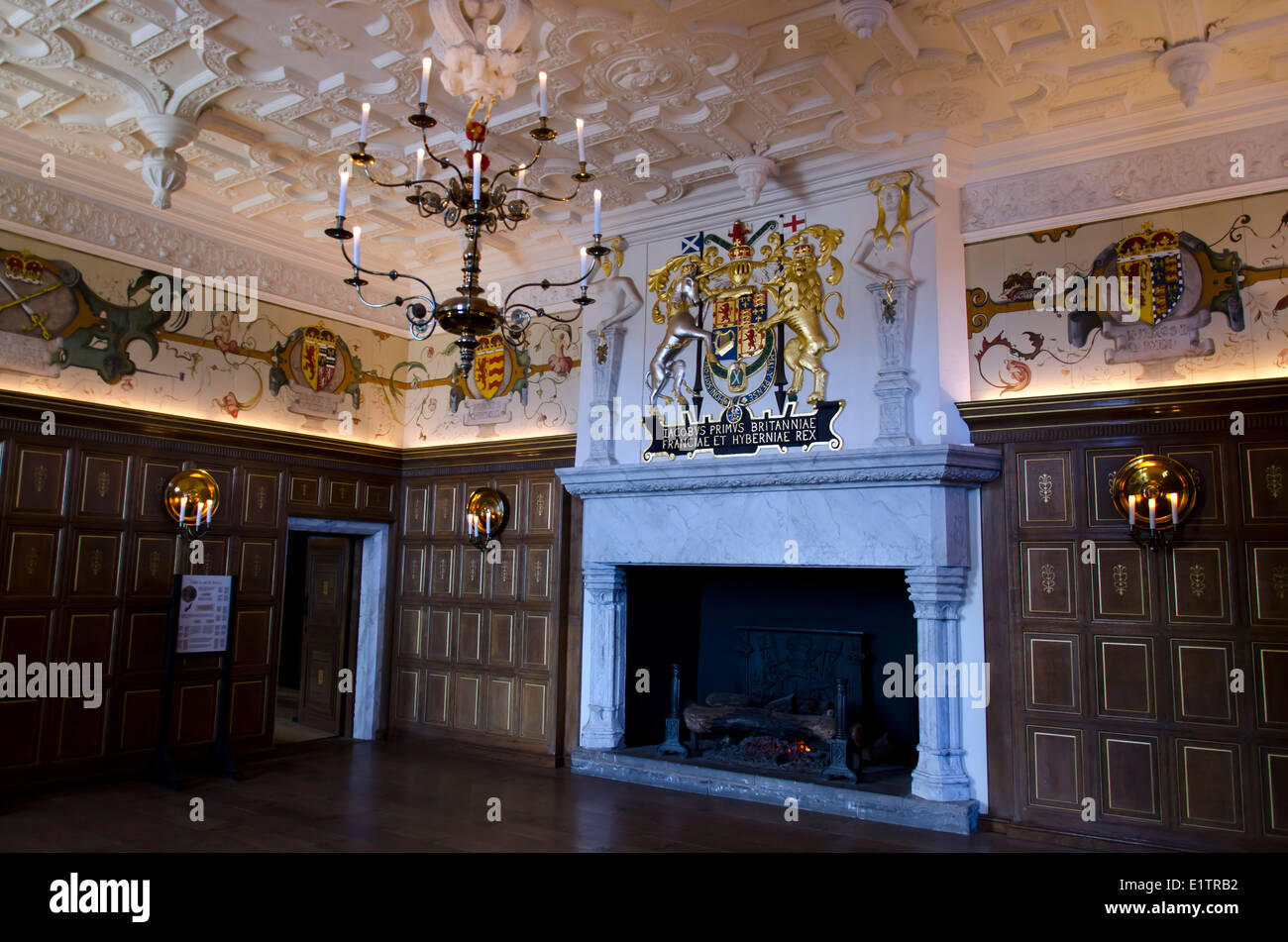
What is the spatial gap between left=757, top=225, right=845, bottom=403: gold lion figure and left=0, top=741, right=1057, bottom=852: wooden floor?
124 inches

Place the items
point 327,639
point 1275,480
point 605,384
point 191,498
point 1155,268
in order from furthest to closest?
point 327,639
point 605,384
point 191,498
point 1155,268
point 1275,480

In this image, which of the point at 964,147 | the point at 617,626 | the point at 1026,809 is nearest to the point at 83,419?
the point at 617,626

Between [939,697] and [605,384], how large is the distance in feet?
12.4

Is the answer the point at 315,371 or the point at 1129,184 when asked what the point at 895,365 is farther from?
the point at 315,371

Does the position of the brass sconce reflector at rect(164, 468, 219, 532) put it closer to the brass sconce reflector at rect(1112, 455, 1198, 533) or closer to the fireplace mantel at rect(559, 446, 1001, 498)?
the fireplace mantel at rect(559, 446, 1001, 498)

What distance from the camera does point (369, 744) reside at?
8773 mm

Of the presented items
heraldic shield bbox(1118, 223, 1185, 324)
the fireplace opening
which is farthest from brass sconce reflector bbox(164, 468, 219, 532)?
heraldic shield bbox(1118, 223, 1185, 324)

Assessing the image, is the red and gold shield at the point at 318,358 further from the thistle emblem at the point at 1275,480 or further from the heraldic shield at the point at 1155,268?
the thistle emblem at the point at 1275,480

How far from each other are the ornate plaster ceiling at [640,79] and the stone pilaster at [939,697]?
10.3ft

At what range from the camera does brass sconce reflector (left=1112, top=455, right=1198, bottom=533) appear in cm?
553

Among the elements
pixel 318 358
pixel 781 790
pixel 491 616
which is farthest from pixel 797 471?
pixel 318 358

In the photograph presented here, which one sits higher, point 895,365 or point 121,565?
point 895,365

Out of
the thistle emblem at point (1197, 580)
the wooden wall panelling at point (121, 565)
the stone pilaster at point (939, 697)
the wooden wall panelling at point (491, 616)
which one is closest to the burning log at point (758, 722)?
the stone pilaster at point (939, 697)

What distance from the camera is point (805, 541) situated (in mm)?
6652
